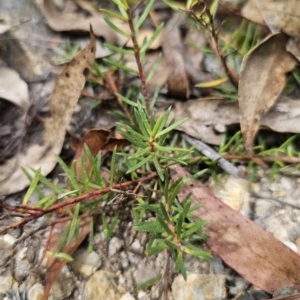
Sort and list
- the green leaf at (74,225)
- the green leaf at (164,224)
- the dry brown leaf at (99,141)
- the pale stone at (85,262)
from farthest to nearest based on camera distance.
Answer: the dry brown leaf at (99,141) → the pale stone at (85,262) → the green leaf at (74,225) → the green leaf at (164,224)

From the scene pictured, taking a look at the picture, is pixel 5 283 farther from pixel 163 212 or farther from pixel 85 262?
pixel 163 212

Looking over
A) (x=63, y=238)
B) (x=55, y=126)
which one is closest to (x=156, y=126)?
(x=63, y=238)

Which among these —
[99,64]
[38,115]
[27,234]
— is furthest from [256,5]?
[27,234]

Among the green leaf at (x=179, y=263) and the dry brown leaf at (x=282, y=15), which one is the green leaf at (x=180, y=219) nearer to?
the green leaf at (x=179, y=263)

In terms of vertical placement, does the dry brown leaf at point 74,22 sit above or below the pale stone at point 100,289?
above

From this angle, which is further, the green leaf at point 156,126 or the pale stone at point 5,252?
the pale stone at point 5,252

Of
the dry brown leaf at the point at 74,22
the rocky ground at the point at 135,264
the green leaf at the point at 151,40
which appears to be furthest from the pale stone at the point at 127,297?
the dry brown leaf at the point at 74,22

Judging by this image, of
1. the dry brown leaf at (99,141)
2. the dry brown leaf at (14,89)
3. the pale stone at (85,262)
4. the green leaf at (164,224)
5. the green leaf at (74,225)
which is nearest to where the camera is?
the green leaf at (164,224)
